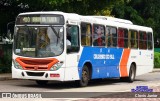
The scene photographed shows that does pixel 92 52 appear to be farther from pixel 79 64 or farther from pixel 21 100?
pixel 21 100

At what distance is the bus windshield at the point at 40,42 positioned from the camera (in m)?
18.8

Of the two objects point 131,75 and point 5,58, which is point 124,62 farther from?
point 5,58

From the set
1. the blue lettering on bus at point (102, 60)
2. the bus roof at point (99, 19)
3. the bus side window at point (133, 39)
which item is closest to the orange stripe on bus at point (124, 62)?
the blue lettering on bus at point (102, 60)

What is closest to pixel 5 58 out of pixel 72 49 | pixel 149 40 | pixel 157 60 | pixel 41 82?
pixel 149 40

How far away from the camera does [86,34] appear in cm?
2038

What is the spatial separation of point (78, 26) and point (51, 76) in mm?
2460

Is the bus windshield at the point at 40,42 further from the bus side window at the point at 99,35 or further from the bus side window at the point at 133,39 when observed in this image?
the bus side window at the point at 133,39

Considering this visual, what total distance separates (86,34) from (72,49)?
4.48 ft

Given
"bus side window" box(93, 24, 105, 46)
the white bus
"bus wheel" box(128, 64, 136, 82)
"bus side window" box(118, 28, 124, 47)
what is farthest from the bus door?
"bus wheel" box(128, 64, 136, 82)

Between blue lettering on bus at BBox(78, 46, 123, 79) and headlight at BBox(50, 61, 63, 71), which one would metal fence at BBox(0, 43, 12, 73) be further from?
headlight at BBox(50, 61, 63, 71)

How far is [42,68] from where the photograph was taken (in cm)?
1880

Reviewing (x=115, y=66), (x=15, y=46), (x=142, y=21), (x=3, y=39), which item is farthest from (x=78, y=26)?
(x=142, y=21)

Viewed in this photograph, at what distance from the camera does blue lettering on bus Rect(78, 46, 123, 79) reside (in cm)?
2039

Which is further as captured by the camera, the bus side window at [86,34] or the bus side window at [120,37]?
the bus side window at [120,37]
